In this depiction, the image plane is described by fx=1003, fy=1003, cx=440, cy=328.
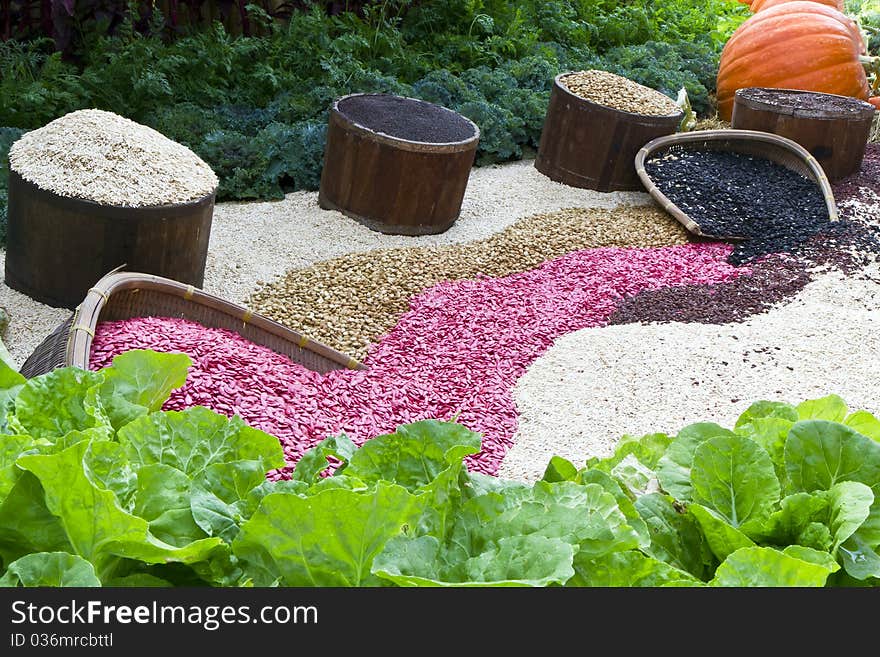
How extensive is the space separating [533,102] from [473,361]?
305 centimetres

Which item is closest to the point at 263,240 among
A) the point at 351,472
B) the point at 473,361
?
the point at 473,361

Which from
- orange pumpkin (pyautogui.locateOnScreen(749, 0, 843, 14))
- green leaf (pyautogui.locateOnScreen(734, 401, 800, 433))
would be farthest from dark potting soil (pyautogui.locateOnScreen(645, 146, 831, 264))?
green leaf (pyautogui.locateOnScreen(734, 401, 800, 433))

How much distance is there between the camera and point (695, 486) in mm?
1176

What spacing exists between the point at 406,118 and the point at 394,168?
371mm

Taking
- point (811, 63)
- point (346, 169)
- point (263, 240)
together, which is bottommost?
point (263, 240)

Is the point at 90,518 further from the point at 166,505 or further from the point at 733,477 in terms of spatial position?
the point at 733,477

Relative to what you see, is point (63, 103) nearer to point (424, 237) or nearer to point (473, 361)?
point (424, 237)

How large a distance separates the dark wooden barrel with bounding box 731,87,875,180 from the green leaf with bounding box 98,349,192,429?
16.1 ft

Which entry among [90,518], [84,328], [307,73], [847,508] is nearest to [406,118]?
[307,73]

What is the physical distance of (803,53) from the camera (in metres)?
6.34

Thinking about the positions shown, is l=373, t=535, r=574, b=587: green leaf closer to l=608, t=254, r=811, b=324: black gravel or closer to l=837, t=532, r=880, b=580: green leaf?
l=837, t=532, r=880, b=580: green leaf

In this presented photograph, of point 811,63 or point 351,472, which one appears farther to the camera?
point 811,63

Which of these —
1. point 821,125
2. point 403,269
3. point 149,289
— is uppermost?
point 821,125

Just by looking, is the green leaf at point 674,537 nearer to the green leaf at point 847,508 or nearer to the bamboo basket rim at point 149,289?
the green leaf at point 847,508
